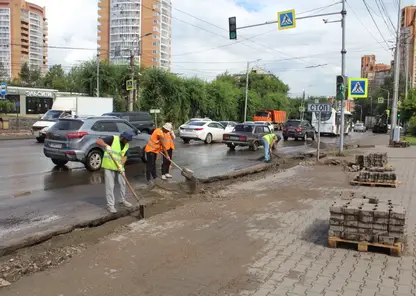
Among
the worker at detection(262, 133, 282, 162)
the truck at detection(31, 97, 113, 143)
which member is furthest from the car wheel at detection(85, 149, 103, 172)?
the truck at detection(31, 97, 113, 143)

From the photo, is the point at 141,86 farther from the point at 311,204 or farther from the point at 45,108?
the point at 311,204

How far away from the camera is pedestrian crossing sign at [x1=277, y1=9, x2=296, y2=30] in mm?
17703

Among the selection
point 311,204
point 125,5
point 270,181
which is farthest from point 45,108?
point 125,5

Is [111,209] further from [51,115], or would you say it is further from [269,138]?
[51,115]

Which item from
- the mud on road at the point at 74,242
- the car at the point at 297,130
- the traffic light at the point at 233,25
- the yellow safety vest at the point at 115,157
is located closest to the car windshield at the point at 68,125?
the mud on road at the point at 74,242

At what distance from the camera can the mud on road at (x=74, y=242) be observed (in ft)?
16.0

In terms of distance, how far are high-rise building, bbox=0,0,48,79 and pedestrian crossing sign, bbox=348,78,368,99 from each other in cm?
8153

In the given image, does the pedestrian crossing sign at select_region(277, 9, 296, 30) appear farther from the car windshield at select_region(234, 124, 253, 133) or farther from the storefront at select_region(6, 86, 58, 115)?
the storefront at select_region(6, 86, 58, 115)

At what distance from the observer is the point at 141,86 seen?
→ 4488 cm

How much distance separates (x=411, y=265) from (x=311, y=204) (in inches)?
147

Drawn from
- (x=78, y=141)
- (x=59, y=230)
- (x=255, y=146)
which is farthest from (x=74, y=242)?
(x=255, y=146)

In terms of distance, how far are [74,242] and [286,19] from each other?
14560 mm

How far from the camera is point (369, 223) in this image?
18.5ft

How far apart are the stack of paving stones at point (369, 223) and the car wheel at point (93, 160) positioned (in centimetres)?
880
